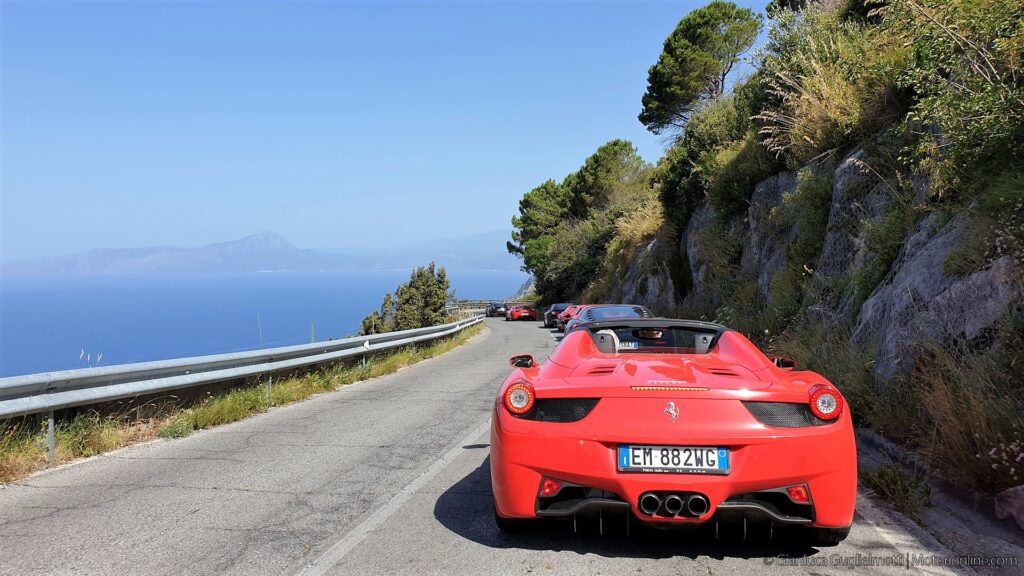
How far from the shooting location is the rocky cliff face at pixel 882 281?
221 inches

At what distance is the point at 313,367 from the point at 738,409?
9.71 metres

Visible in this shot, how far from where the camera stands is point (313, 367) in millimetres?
11734

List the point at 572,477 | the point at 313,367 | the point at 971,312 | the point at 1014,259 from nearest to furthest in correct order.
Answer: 1. the point at 572,477
2. the point at 1014,259
3. the point at 971,312
4. the point at 313,367

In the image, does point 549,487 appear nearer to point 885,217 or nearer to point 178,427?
point 178,427

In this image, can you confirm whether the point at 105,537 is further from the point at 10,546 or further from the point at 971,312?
the point at 971,312

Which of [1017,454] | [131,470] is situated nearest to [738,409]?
[1017,454]

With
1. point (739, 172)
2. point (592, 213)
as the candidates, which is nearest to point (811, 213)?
point (739, 172)

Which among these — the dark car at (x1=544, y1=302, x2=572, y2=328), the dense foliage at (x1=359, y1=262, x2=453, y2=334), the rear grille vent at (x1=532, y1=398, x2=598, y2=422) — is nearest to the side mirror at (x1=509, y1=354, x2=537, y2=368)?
the rear grille vent at (x1=532, y1=398, x2=598, y2=422)

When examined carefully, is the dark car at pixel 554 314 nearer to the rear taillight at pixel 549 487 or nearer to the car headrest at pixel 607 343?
the car headrest at pixel 607 343

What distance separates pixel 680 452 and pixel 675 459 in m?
0.04

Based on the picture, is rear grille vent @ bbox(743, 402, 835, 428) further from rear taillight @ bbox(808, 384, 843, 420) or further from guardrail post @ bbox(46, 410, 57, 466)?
guardrail post @ bbox(46, 410, 57, 466)

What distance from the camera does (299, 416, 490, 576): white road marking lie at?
3.47m

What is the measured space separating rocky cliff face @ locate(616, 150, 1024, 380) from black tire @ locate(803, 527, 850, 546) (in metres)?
2.92

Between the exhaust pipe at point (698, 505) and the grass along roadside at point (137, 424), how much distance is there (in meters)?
5.38
